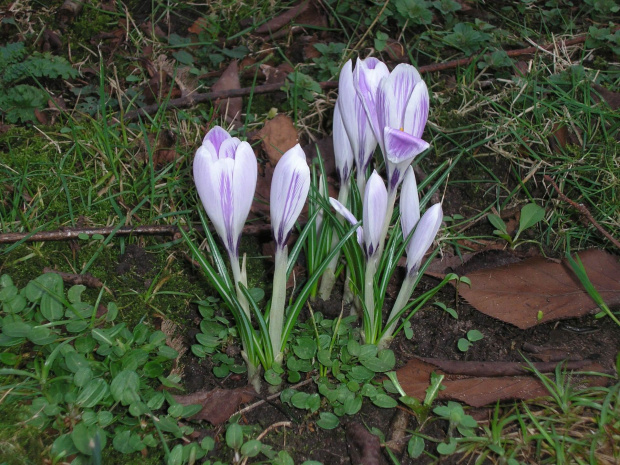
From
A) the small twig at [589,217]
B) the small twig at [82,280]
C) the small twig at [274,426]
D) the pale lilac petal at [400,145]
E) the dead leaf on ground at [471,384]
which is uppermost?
the pale lilac petal at [400,145]

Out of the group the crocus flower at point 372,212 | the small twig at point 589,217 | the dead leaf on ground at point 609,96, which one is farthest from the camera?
the dead leaf on ground at point 609,96

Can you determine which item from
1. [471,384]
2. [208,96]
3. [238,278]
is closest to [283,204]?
[238,278]

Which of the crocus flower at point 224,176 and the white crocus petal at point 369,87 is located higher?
the white crocus petal at point 369,87

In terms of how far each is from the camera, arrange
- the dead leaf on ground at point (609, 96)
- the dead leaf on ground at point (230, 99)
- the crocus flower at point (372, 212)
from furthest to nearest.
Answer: the dead leaf on ground at point (230, 99)
the dead leaf on ground at point (609, 96)
the crocus flower at point (372, 212)

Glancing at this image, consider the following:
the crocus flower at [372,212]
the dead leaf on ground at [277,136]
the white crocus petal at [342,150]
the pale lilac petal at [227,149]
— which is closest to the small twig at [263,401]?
the crocus flower at [372,212]

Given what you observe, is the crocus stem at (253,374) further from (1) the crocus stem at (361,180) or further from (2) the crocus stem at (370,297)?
(1) the crocus stem at (361,180)

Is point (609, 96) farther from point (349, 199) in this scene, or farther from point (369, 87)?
point (369, 87)
